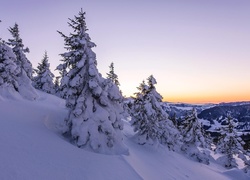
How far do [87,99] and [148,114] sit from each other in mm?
10105

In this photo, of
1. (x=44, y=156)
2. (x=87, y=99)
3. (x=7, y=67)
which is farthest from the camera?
(x=7, y=67)

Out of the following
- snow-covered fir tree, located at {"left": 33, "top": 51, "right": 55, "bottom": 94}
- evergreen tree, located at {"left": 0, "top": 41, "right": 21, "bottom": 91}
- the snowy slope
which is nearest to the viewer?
the snowy slope

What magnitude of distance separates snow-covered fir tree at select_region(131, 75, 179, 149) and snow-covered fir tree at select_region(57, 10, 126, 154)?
28.5 feet

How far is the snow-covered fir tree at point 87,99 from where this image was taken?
15.6 m

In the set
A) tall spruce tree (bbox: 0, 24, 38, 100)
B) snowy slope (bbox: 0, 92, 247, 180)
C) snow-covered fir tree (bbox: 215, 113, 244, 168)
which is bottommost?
snow-covered fir tree (bbox: 215, 113, 244, 168)

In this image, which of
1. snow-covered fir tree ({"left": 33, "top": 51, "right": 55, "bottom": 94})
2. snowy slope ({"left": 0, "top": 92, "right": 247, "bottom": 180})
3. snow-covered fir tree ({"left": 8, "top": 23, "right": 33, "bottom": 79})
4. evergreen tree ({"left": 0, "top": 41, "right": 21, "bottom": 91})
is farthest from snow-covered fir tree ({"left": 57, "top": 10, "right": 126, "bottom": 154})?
snow-covered fir tree ({"left": 33, "top": 51, "right": 55, "bottom": 94})

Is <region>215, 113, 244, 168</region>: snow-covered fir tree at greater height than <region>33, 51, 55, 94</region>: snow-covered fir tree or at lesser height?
lesser

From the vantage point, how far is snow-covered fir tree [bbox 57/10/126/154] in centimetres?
1556

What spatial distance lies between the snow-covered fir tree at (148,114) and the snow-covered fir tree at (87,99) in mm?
8692

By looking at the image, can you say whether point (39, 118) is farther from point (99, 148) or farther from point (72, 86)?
point (99, 148)

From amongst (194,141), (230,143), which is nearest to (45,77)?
(194,141)

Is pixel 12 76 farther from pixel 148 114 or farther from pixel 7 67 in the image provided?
pixel 148 114

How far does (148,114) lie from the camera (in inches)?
991

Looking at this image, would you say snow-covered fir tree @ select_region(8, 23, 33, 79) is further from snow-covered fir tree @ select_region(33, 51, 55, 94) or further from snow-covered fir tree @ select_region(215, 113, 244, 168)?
snow-covered fir tree @ select_region(215, 113, 244, 168)
